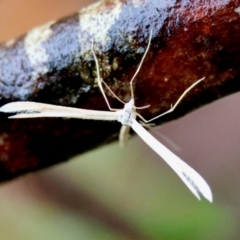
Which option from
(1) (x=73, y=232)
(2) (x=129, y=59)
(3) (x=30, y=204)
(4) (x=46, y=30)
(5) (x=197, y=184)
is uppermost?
(3) (x=30, y=204)

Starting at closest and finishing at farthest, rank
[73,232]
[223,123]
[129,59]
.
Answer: [129,59] < [73,232] < [223,123]

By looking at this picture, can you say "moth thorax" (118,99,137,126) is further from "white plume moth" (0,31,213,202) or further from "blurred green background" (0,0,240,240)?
"blurred green background" (0,0,240,240)

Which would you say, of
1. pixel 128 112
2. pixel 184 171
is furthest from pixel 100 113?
pixel 184 171

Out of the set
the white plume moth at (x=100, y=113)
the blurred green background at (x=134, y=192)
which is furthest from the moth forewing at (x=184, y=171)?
the blurred green background at (x=134, y=192)

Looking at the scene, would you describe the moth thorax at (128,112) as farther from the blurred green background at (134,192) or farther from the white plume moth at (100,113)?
the blurred green background at (134,192)

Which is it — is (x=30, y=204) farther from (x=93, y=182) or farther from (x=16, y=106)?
(x=16, y=106)

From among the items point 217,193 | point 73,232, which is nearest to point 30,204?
point 73,232

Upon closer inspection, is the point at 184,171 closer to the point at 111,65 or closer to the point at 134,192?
the point at 111,65
